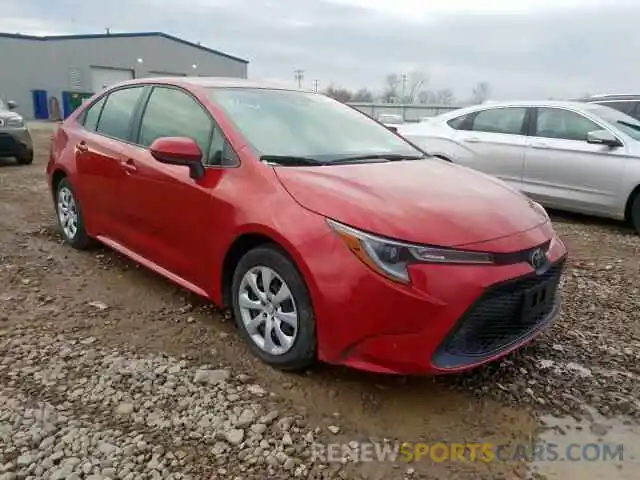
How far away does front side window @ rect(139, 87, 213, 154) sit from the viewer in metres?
3.21

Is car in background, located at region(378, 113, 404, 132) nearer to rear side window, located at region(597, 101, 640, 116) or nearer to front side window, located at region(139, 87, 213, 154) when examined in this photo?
front side window, located at region(139, 87, 213, 154)

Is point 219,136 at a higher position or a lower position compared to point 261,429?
higher

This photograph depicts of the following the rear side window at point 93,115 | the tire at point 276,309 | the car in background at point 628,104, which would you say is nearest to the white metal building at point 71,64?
the car in background at point 628,104

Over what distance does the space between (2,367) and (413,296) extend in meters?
2.09

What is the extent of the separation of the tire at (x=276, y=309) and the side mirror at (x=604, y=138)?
4595 millimetres

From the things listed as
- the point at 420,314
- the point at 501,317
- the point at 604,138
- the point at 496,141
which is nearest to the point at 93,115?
the point at 420,314

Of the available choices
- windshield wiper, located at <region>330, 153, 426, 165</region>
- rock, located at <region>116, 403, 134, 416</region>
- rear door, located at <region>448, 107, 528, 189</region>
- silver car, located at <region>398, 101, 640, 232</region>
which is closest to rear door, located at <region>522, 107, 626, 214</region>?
silver car, located at <region>398, 101, 640, 232</region>

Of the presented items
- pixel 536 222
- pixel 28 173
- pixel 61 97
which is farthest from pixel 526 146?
pixel 61 97

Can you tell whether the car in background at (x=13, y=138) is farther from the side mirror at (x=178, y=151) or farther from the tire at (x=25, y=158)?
the side mirror at (x=178, y=151)

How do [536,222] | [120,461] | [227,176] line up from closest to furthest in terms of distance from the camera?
[120,461] → [536,222] → [227,176]

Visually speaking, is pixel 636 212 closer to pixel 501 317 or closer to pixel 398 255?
pixel 501 317

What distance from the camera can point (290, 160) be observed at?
2.92 m

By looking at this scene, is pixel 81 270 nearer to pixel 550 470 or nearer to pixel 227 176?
pixel 227 176

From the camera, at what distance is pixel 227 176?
293 cm
